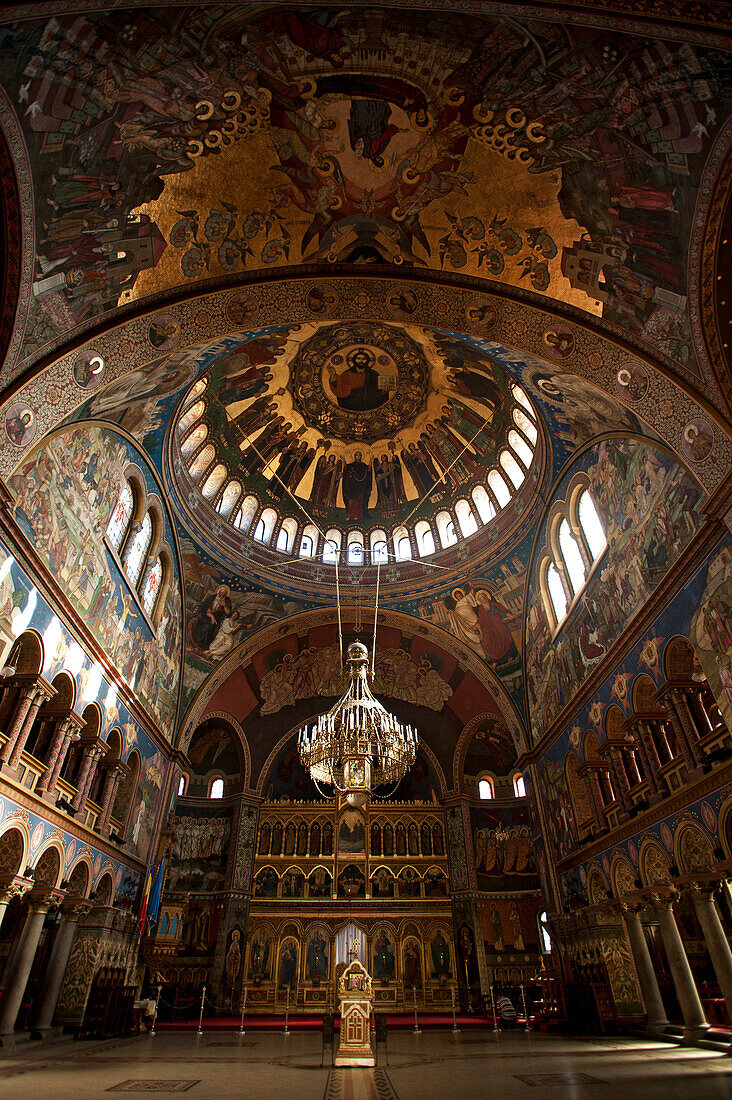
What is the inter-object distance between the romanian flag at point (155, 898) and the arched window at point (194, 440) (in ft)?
38.6

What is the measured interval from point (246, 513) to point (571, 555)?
35.2ft

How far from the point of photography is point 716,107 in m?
8.19

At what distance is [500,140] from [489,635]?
14.7m

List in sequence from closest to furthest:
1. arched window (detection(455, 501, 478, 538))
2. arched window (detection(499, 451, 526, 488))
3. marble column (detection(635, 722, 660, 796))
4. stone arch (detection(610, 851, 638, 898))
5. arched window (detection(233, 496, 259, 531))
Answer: marble column (detection(635, 722, 660, 796)) → stone arch (detection(610, 851, 638, 898)) → arched window (detection(499, 451, 526, 488)) → arched window (detection(233, 496, 259, 531)) → arched window (detection(455, 501, 478, 538))

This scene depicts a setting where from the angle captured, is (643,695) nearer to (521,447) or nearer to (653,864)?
(653,864)

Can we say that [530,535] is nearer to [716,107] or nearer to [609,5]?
[716,107]

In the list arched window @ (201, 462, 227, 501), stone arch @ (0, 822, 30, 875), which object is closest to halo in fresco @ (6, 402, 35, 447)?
stone arch @ (0, 822, 30, 875)

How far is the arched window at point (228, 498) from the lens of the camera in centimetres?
2064

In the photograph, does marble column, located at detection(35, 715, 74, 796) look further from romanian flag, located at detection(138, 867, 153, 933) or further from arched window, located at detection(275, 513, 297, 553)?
arched window, located at detection(275, 513, 297, 553)

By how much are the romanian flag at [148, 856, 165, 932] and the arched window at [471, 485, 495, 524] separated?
1415 cm

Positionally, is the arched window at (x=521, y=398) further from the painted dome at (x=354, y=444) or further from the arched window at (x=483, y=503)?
the arched window at (x=483, y=503)

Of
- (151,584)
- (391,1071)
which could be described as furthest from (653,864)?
(151,584)

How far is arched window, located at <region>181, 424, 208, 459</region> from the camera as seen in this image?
1859 cm

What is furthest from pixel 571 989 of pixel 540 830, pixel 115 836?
pixel 115 836
